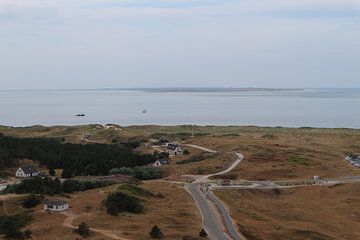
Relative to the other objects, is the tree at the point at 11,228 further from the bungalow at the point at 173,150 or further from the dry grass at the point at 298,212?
the bungalow at the point at 173,150

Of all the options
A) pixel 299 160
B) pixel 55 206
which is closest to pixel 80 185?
pixel 55 206

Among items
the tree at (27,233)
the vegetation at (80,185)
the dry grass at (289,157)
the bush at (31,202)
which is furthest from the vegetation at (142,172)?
the tree at (27,233)

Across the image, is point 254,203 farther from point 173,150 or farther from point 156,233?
point 173,150

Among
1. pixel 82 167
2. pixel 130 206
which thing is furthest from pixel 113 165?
pixel 130 206

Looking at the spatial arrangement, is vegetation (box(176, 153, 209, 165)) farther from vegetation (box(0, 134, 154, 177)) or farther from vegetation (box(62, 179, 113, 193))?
vegetation (box(62, 179, 113, 193))

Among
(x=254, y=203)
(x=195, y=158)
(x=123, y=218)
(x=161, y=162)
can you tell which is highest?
(x=195, y=158)

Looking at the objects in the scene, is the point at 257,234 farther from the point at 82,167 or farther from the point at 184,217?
the point at 82,167
